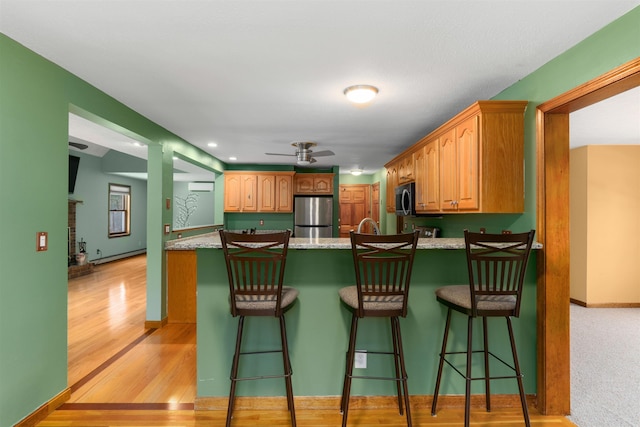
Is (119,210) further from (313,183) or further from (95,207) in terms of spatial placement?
(313,183)

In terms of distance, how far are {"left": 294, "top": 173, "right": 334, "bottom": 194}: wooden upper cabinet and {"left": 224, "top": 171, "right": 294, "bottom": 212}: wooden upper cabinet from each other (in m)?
0.30

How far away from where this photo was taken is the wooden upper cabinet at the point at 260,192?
248 inches

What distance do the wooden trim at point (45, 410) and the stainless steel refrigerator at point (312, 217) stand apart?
4444 mm

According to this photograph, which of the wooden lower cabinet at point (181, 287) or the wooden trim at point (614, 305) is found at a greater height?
the wooden lower cabinet at point (181, 287)

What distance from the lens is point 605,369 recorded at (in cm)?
278

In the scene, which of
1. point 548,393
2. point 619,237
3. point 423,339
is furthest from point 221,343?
point 619,237

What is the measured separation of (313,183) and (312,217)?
2.29 feet

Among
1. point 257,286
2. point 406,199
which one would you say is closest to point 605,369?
point 406,199

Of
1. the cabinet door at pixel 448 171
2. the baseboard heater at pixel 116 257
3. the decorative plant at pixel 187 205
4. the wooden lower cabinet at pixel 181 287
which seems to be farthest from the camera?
the decorative plant at pixel 187 205

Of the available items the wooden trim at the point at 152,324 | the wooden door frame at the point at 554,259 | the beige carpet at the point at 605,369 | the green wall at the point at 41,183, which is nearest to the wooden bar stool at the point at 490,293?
the wooden door frame at the point at 554,259

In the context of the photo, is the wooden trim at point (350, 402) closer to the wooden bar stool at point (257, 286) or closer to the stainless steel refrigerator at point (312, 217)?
the wooden bar stool at point (257, 286)

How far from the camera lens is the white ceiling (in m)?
1.60

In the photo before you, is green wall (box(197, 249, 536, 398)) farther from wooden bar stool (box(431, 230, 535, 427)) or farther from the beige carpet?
the beige carpet

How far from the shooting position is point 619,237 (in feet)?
14.9
